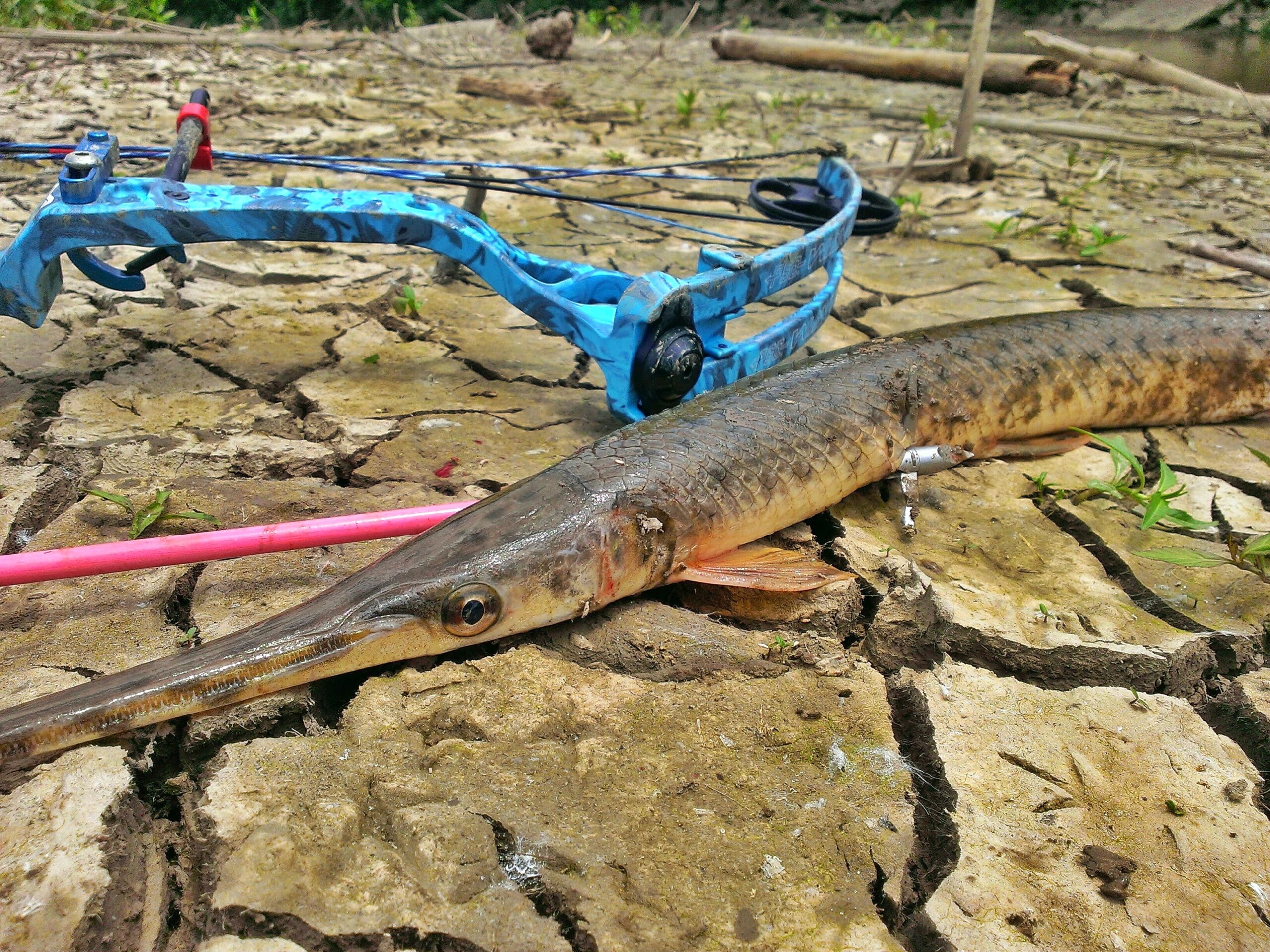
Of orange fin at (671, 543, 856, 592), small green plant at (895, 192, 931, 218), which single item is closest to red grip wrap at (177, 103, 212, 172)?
orange fin at (671, 543, 856, 592)

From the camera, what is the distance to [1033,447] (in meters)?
3.01

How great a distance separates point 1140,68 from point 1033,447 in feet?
25.4

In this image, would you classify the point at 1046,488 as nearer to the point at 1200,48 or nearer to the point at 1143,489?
the point at 1143,489

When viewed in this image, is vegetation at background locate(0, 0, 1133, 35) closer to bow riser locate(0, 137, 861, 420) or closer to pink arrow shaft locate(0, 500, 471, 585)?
bow riser locate(0, 137, 861, 420)

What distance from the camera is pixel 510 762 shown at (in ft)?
5.74

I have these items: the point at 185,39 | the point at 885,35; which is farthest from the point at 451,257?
the point at 885,35

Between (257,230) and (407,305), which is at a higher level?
(257,230)

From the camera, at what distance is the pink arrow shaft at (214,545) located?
6.15ft

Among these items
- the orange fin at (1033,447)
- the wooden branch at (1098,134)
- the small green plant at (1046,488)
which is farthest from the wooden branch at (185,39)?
the small green plant at (1046,488)

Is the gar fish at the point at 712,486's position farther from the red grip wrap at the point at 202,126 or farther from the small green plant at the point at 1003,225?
the red grip wrap at the point at 202,126

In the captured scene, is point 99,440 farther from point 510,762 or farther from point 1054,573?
point 1054,573

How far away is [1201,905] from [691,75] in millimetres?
8998

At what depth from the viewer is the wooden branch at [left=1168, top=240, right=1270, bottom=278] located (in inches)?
177

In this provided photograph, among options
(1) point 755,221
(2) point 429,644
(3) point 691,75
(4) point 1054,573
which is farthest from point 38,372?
(3) point 691,75
